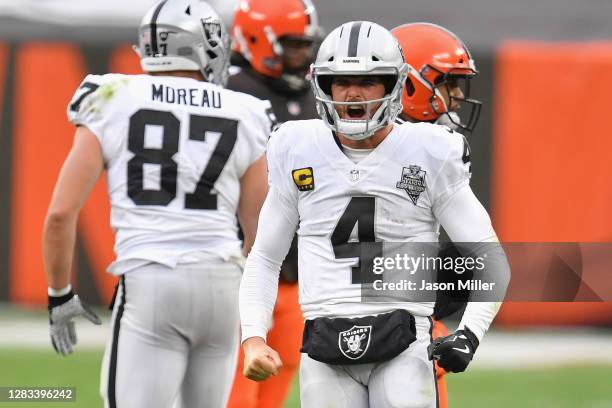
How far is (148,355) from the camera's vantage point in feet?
13.5

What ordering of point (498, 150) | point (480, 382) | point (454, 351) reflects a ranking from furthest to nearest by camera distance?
1. point (498, 150)
2. point (480, 382)
3. point (454, 351)

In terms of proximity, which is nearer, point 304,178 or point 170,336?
point 304,178

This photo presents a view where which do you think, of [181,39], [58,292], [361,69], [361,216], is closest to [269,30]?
[181,39]

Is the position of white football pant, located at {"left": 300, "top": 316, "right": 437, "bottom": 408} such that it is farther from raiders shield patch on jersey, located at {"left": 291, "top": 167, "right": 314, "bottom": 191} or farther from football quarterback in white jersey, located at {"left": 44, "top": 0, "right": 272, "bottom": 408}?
football quarterback in white jersey, located at {"left": 44, "top": 0, "right": 272, "bottom": 408}

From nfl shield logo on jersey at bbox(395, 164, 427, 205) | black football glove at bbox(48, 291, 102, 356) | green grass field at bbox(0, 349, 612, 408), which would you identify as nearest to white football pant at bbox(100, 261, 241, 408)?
black football glove at bbox(48, 291, 102, 356)

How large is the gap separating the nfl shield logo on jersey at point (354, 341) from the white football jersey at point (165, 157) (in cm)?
92

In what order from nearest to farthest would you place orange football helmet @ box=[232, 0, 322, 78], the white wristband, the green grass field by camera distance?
1. the white wristband
2. orange football helmet @ box=[232, 0, 322, 78]
3. the green grass field

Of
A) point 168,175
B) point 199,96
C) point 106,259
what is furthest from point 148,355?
point 106,259

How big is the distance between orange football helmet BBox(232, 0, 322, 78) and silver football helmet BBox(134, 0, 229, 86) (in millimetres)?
1044

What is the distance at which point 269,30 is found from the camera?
18.5 feet

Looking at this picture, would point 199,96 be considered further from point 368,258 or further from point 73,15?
point 73,15

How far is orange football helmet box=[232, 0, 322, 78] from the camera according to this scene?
5.62 metres

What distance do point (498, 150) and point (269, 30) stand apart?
4.10 m

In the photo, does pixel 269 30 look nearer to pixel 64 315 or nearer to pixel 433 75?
pixel 433 75
